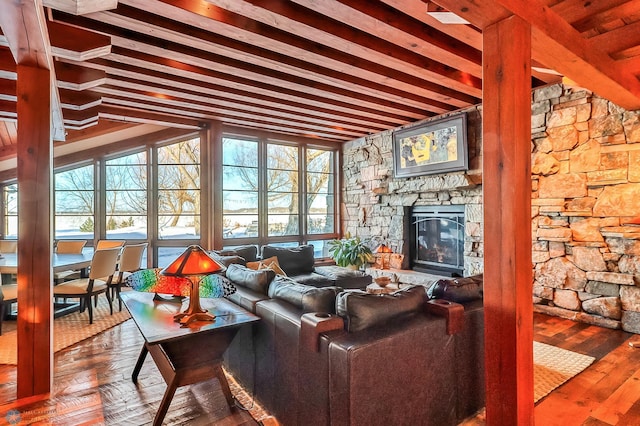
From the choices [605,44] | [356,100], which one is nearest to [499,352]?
[605,44]

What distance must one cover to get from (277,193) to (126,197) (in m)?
2.73

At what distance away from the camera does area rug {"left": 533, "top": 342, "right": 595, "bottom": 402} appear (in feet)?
8.48

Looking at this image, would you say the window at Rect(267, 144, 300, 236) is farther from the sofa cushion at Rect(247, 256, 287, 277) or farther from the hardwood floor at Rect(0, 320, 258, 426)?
the hardwood floor at Rect(0, 320, 258, 426)

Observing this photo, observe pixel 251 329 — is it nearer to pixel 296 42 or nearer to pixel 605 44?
pixel 296 42

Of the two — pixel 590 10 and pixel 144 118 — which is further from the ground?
pixel 144 118

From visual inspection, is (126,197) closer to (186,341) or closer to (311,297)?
(186,341)

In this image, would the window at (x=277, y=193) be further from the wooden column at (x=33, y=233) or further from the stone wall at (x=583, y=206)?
the wooden column at (x=33, y=233)

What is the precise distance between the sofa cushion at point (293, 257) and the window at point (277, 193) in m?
1.65

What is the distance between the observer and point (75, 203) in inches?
241

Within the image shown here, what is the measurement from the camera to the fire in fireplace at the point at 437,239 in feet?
17.5

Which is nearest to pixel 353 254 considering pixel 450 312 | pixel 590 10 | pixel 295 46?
pixel 295 46

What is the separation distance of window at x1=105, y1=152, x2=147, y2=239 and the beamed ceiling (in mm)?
1280

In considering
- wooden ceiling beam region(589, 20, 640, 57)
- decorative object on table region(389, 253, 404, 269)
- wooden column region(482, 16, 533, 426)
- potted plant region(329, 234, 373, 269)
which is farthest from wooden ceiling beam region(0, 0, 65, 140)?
decorative object on table region(389, 253, 404, 269)

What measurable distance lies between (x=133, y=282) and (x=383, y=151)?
505 cm
